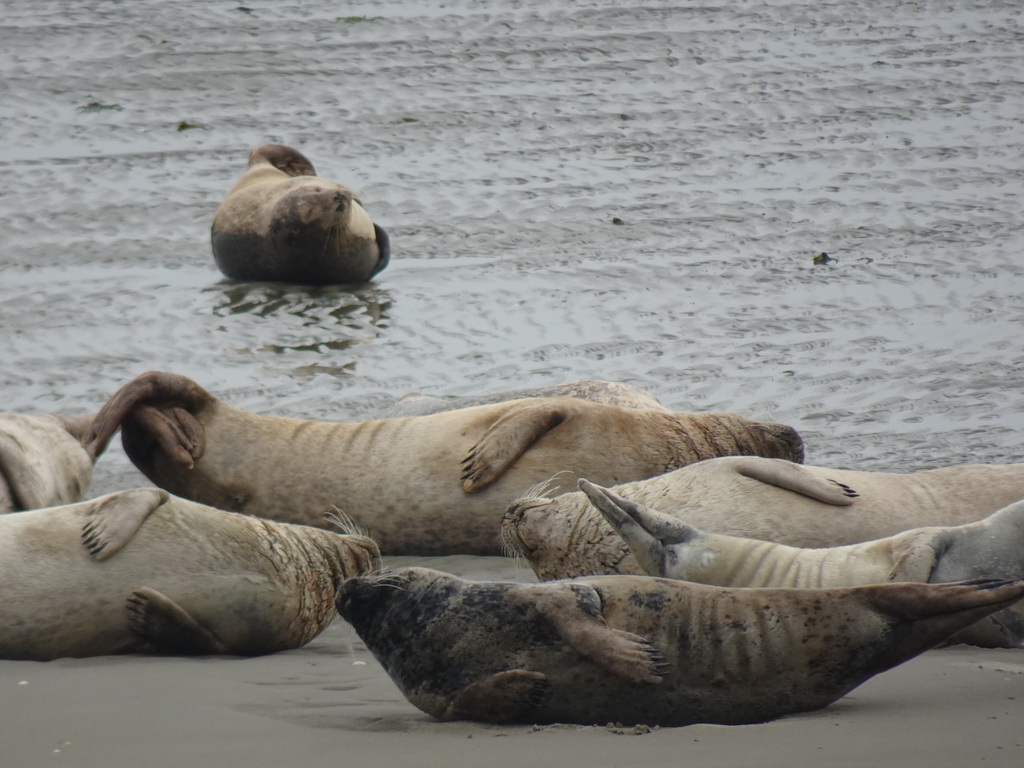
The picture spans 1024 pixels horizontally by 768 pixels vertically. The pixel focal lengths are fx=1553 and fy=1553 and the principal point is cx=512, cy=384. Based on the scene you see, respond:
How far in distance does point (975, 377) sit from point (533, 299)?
2692 mm

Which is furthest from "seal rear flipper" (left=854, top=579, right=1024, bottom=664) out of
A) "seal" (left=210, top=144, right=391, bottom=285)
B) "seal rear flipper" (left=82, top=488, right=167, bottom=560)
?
"seal" (left=210, top=144, right=391, bottom=285)

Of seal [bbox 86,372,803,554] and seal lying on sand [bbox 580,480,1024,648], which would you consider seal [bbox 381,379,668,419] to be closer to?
seal [bbox 86,372,803,554]

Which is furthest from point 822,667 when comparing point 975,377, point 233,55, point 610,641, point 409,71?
point 233,55

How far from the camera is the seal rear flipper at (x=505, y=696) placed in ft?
10.9

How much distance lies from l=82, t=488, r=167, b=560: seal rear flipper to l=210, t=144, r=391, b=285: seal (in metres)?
5.38

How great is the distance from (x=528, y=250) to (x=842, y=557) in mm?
6307

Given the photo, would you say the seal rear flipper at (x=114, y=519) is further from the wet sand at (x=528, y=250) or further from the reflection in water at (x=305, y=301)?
the reflection in water at (x=305, y=301)

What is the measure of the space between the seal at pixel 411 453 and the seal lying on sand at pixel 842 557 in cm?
154

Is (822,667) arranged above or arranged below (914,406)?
above

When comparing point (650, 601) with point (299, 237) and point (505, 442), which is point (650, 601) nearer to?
point (505, 442)

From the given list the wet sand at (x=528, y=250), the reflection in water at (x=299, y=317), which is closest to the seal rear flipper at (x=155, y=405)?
the wet sand at (x=528, y=250)

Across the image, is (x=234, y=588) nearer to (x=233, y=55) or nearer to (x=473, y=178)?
(x=473, y=178)

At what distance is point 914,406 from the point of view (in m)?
7.55

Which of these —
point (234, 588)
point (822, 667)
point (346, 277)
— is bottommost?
point (346, 277)
